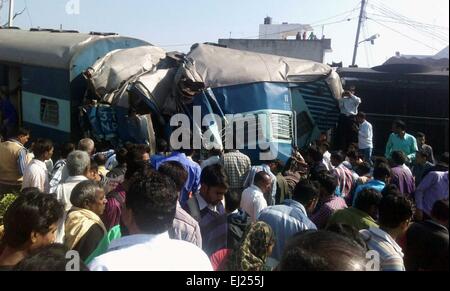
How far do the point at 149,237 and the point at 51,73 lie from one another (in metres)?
7.56

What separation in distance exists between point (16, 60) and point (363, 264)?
31.2 ft

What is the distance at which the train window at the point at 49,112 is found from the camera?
906cm

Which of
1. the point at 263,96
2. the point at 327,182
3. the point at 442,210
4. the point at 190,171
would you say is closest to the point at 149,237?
the point at 442,210

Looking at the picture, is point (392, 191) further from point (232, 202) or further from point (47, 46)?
point (47, 46)

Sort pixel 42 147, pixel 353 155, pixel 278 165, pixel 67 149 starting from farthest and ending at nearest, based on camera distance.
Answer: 1. pixel 353 155
2. pixel 278 165
3. pixel 67 149
4. pixel 42 147

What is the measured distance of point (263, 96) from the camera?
7.65m

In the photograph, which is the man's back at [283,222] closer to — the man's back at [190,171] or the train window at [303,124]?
the man's back at [190,171]

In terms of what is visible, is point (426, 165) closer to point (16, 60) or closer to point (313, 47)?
point (16, 60)

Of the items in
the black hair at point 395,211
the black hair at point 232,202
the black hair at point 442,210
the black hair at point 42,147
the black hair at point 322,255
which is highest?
the black hair at point 442,210

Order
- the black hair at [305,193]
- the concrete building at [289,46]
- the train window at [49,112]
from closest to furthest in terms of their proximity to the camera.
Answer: the black hair at [305,193]
the train window at [49,112]
the concrete building at [289,46]

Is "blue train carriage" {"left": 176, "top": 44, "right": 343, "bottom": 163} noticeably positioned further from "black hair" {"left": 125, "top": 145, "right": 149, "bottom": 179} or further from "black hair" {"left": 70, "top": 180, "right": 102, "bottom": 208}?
"black hair" {"left": 70, "top": 180, "right": 102, "bottom": 208}

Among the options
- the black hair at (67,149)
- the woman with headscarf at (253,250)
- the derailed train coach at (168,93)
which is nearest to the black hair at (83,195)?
the woman with headscarf at (253,250)

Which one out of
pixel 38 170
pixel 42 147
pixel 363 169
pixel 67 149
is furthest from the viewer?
pixel 363 169

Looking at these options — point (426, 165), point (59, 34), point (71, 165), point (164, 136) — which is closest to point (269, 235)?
point (71, 165)
